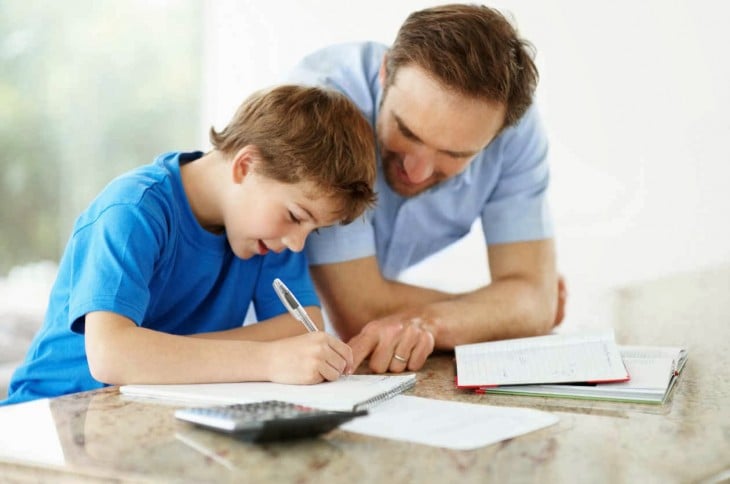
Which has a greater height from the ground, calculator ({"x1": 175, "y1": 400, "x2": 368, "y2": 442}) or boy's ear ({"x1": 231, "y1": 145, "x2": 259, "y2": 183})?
boy's ear ({"x1": 231, "y1": 145, "x2": 259, "y2": 183})

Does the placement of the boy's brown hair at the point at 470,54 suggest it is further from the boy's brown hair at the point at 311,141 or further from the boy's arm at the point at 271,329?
the boy's arm at the point at 271,329

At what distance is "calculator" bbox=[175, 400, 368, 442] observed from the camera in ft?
2.51

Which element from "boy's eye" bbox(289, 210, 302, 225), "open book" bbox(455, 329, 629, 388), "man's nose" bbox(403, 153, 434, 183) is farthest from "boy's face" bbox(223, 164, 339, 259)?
"open book" bbox(455, 329, 629, 388)

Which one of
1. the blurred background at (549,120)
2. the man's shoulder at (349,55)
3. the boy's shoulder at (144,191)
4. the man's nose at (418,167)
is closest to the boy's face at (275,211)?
the boy's shoulder at (144,191)

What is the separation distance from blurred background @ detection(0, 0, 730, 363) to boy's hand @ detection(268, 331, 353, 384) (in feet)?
6.12

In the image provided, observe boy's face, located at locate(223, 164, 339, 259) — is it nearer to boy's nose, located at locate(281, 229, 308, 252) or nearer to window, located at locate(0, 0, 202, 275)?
boy's nose, located at locate(281, 229, 308, 252)

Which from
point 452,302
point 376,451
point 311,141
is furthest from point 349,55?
point 376,451

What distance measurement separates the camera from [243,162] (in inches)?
55.8

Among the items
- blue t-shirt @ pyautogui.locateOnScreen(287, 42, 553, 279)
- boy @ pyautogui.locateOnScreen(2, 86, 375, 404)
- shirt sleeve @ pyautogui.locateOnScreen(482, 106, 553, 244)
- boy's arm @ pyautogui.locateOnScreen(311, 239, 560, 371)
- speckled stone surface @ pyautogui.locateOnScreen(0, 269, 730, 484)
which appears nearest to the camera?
speckled stone surface @ pyautogui.locateOnScreen(0, 269, 730, 484)

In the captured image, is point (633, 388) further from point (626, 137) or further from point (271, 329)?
point (626, 137)

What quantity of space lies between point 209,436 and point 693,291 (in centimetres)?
218

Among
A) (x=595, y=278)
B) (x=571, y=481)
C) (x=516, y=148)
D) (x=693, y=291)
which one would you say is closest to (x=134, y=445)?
(x=571, y=481)

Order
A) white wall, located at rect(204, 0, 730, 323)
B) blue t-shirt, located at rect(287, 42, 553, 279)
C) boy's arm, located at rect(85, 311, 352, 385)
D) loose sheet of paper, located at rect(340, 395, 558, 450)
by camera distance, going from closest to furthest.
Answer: loose sheet of paper, located at rect(340, 395, 558, 450), boy's arm, located at rect(85, 311, 352, 385), blue t-shirt, located at rect(287, 42, 553, 279), white wall, located at rect(204, 0, 730, 323)

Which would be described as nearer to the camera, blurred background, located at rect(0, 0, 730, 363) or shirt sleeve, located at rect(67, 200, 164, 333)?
shirt sleeve, located at rect(67, 200, 164, 333)
